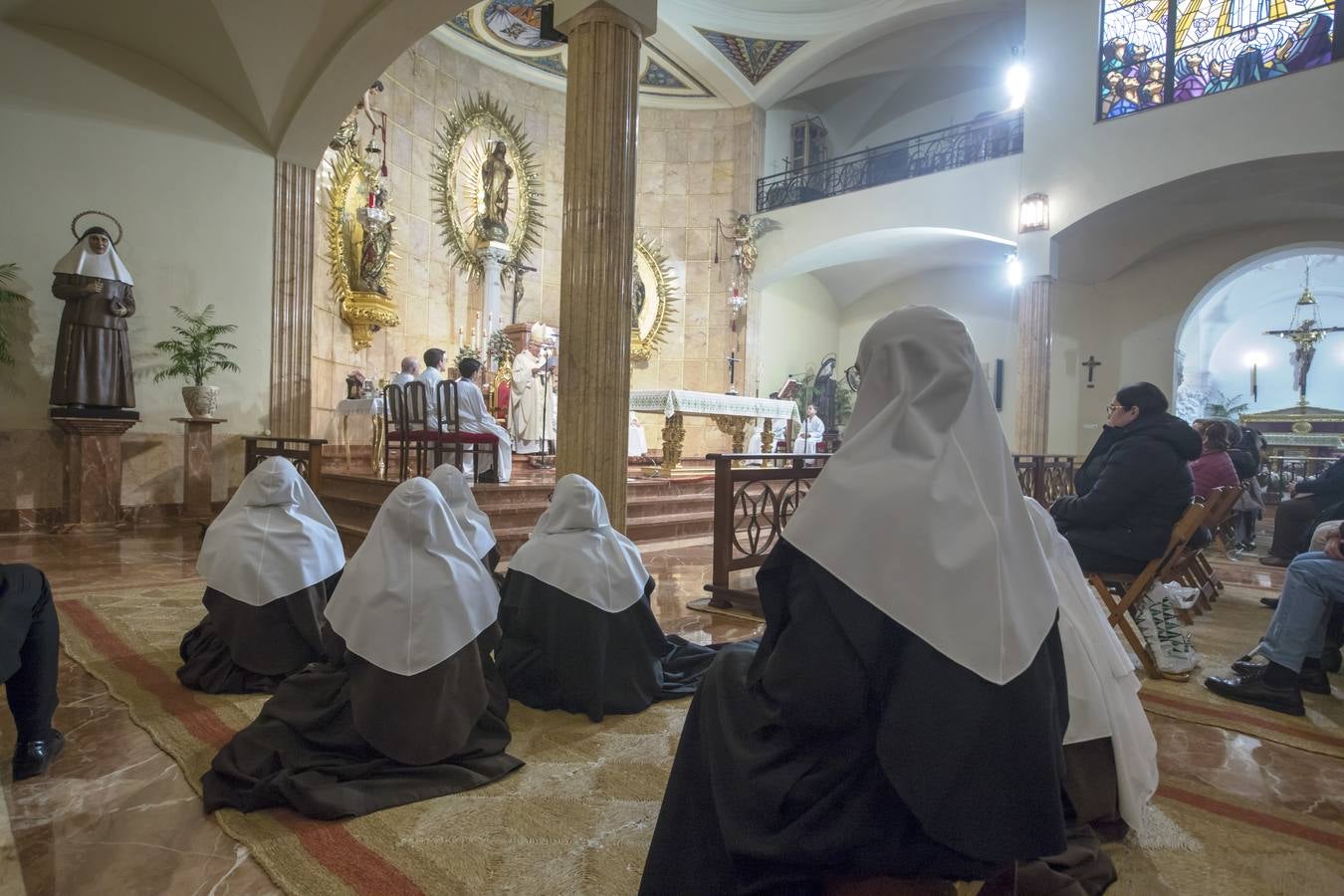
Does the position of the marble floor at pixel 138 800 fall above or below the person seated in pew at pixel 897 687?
below

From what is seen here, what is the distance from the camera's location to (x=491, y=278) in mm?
12164

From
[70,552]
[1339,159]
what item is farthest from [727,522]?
[1339,159]

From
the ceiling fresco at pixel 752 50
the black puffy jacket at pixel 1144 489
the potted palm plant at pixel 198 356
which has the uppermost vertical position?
the ceiling fresco at pixel 752 50

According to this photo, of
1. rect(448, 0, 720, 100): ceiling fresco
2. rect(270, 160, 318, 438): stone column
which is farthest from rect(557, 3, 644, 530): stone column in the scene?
rect(448, 0, 720, 100): ceiling fresco

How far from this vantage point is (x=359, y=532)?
6395mm

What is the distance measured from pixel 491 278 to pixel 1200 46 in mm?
10532

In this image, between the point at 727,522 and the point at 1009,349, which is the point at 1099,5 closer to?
the point at 1009,349

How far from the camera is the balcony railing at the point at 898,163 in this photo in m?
12.0

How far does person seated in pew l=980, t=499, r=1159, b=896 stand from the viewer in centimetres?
192

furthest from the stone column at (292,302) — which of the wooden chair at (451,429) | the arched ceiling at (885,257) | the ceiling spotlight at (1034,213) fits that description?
the ceiling spotlight at (1034,213)

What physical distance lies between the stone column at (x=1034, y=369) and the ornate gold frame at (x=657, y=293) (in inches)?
247

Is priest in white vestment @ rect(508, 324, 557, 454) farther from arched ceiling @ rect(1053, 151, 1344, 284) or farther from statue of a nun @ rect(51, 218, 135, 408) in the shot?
arched ceiling @ rect(1053, 151, 1344, 284)

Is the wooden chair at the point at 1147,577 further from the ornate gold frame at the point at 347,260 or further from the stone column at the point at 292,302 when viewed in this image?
the ornate gold frame at the point at 347,260

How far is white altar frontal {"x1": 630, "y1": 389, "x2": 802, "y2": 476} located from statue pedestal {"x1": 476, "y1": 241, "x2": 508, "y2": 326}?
4.29 metres
